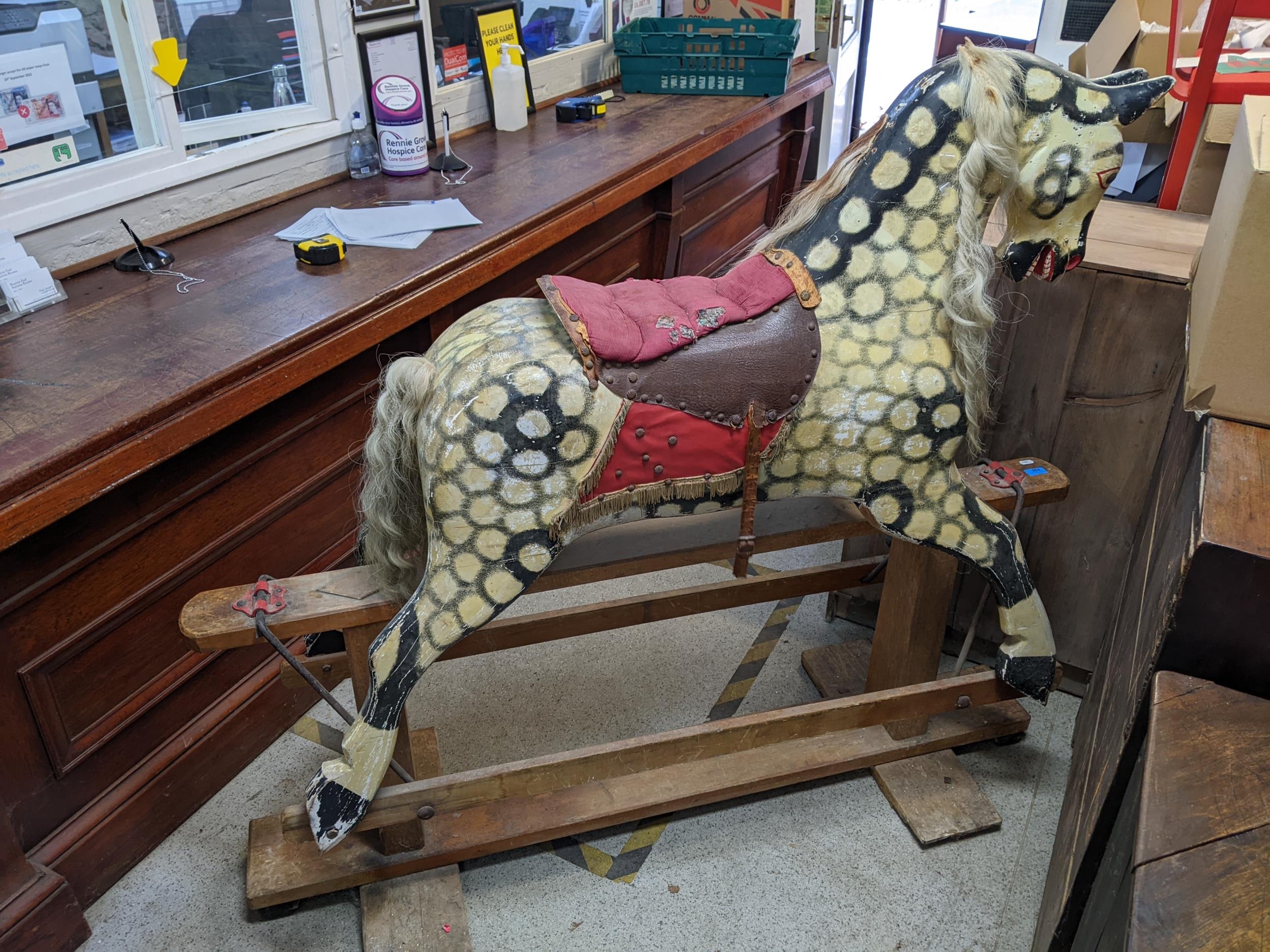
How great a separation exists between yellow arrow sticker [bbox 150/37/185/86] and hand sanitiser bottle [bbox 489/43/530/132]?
1110 millimetres

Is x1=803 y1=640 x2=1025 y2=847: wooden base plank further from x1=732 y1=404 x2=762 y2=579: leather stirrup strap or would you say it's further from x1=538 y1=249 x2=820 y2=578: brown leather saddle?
x1=538 y1=249 x2=820 y2=578: brown leather saddle

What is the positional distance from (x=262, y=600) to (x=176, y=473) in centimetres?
40

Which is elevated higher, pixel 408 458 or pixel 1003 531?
pixel 408 458

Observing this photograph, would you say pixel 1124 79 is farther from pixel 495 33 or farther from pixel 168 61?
pixel 495 33

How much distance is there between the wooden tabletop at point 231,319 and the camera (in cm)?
154

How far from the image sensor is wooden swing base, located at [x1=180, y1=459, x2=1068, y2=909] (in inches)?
65.7

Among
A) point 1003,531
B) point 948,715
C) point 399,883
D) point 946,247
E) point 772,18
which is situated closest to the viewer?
point 946,247

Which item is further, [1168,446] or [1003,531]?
[1168,446]

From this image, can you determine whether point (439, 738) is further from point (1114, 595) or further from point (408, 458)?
point (1114, 595)

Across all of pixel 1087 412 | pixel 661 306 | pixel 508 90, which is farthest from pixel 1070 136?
pixel 508 90

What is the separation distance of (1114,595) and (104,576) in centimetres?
211

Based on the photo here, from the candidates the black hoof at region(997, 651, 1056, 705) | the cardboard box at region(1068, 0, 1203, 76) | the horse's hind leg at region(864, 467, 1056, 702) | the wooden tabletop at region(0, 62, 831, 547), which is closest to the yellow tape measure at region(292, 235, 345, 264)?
the wooden tabletop at region(0, 62, 831, 547)

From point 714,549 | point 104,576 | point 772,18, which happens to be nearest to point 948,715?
point 714,549

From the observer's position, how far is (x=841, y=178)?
60.9 inches
